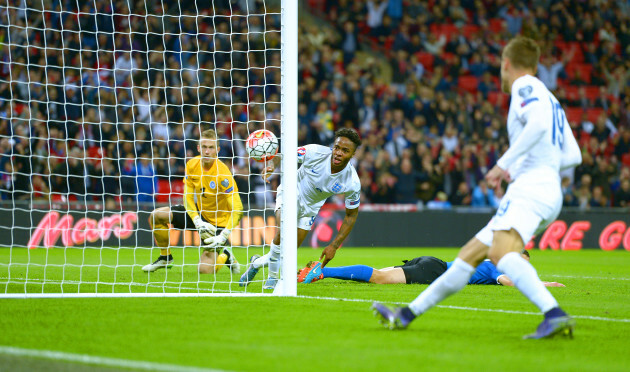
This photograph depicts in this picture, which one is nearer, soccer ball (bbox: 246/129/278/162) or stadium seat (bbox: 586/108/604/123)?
soccer ball (bbox: 246/129/278/162)

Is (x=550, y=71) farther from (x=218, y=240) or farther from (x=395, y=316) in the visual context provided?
(x=395, y=316)

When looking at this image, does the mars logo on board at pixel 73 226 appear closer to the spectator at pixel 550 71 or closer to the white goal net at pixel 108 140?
the white goal net at pixel 108 140

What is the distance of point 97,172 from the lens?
1406 centimetres


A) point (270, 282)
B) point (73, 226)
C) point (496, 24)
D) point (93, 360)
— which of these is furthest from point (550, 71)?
point (93, 360)

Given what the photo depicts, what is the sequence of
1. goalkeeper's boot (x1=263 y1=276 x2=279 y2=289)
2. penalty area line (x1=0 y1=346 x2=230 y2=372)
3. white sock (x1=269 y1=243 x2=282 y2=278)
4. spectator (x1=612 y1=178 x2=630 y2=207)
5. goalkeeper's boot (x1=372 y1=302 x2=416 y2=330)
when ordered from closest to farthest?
1. penalty area line (x1=0 y1=346 x2=230 y2=372)
2. goalkeeper's boot (x1=372 y1=302 x2=416 y2=330)
3. goalkeeper's boot (x1=263 y1=276 x2=279 y2=289)
4. white sock (x1=269 y1=243 x2=282 y2=278)
5. spectator (x1=612 y1=178 x2=630 y2=207)

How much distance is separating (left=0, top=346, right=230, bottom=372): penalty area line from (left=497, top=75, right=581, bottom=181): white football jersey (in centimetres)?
222

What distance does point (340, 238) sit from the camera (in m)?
8.75

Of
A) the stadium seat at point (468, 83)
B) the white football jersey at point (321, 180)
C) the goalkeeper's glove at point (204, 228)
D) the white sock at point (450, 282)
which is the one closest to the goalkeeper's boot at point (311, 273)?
the white football jersey at point (321, 180)

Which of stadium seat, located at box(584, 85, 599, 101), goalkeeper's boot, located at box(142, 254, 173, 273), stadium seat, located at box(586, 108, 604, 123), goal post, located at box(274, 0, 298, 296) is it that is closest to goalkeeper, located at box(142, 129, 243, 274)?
goalkeeper's boot, located at box(142, 254, 173, 273)

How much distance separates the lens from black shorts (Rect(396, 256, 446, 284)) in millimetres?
8727

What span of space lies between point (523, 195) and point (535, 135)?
14.2 inches

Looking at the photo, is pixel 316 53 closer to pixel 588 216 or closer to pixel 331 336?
Result: pixel 588 216

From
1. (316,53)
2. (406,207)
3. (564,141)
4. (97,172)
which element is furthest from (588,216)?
(564,141)

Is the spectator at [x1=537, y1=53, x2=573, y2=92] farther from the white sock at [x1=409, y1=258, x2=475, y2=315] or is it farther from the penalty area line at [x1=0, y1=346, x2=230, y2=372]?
the penalty area line at [x1=0, y1=346, x2=230, y2=372]
